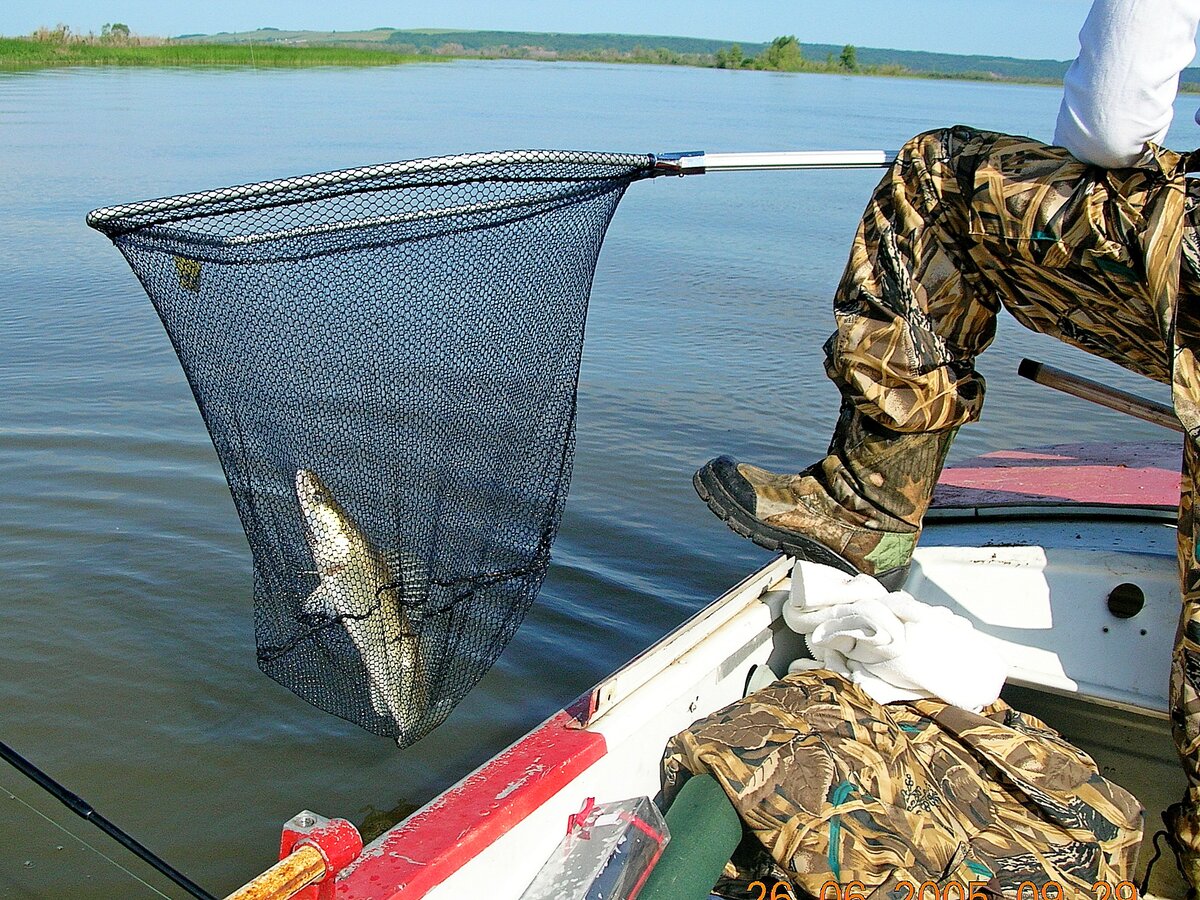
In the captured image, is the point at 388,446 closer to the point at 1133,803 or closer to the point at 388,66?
the point at 1133,803

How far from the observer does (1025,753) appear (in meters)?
2.62

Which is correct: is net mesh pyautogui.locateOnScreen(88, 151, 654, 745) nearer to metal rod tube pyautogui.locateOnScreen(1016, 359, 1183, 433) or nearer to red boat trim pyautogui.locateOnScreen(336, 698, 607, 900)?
red boat trim pyautogui.locateOnScreen(336, 698, 607, 900)

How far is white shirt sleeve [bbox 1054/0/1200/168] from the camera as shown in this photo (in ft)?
7.11

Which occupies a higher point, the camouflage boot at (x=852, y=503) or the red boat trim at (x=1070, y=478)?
the camouflage boot at (x=852, y=503)

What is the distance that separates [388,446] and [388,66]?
176 feet

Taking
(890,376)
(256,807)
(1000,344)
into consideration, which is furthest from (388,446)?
(1000,344)

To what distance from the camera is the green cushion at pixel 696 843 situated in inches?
79.2

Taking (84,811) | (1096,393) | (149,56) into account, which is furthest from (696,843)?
(149,56)

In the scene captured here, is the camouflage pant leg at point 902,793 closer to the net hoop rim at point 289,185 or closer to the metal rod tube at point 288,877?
Answer: the metal rod tube at point 288,877

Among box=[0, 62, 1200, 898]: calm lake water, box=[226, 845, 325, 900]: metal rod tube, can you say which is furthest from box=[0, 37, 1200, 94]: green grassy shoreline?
box=[226, 845, 325, 900]: metal rod tube

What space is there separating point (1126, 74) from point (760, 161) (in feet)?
3.30

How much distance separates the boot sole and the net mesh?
1.46 ft

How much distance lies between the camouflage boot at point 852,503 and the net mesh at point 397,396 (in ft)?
1.84

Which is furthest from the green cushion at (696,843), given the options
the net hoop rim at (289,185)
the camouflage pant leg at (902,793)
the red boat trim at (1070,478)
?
the red boat trim at (1070,478)
